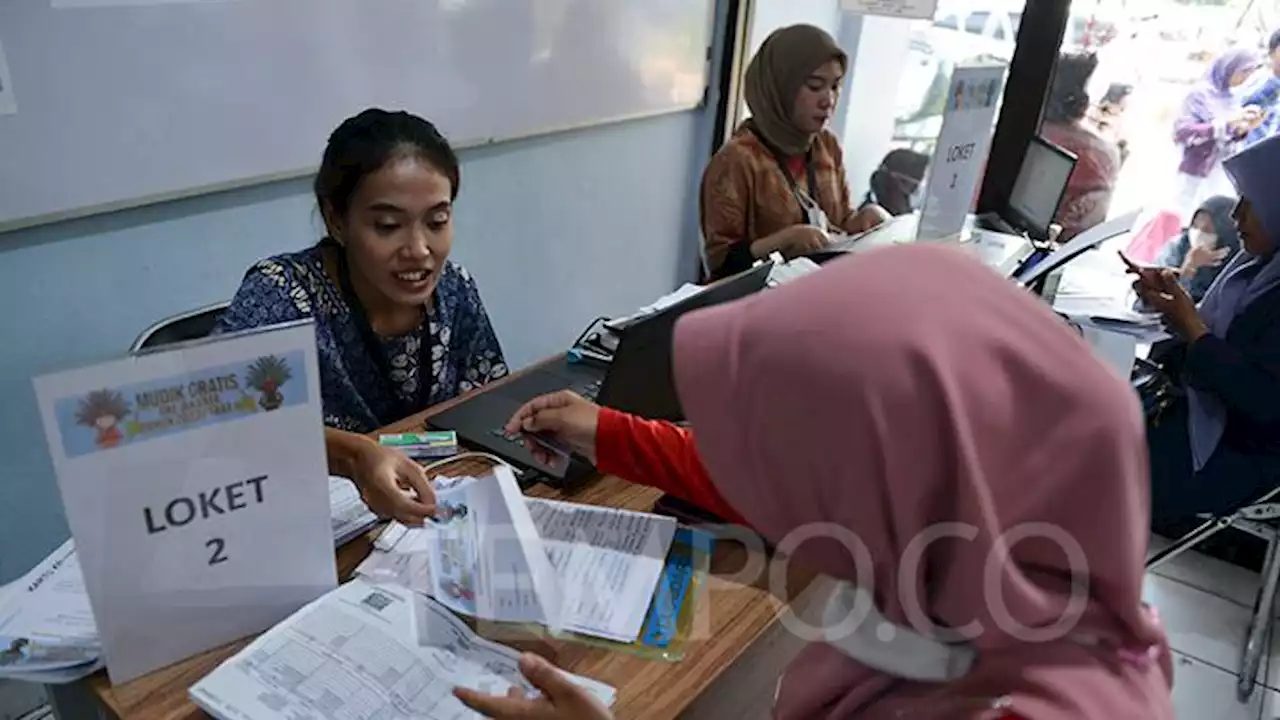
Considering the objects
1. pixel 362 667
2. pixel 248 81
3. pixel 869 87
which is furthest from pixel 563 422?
pixel 869 87

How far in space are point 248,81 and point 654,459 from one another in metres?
1.24

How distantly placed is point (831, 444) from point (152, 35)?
158 centimetres

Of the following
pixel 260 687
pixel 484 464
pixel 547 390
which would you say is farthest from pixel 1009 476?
pixel 547 390

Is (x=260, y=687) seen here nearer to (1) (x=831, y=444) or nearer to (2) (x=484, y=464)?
(2) (x=484, y=464)

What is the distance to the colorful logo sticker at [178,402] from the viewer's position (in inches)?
27.1

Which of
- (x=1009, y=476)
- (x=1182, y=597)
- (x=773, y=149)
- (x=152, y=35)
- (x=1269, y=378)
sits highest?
(x=152, y=35)

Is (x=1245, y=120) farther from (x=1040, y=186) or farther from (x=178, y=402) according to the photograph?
(x=178, y=402)

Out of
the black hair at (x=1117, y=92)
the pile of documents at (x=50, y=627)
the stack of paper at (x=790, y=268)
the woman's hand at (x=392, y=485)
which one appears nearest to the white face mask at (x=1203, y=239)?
the black hair at (x=1117, y=92)

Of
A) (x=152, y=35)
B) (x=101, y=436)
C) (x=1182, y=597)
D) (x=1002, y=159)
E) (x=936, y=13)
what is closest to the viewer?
(x=101, y=436)

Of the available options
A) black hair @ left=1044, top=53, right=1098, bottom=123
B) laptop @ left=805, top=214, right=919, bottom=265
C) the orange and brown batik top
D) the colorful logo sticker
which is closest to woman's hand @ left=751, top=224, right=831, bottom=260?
laptop @ left=805, top=214, right=919, bottom=265

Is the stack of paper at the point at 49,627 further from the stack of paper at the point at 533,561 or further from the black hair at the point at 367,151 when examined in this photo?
the black hair at the point at 367,151

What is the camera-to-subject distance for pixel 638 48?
104 inches

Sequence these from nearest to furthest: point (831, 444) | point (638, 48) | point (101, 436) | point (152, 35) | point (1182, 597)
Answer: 1. point (831, 444)
2. point (101, 436)
3. point (152, 35)
4. point (1182, 597)
5. point (638, 48)

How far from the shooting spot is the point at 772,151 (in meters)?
2.44
